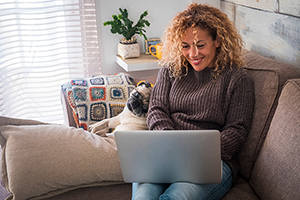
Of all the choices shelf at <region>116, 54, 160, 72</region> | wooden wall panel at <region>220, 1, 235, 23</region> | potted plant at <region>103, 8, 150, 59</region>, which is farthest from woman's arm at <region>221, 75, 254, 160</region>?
potted plant at <region>103, 8, 150, 59</region>

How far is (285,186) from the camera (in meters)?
1.01

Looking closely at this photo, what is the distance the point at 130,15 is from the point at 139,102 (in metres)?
1.21

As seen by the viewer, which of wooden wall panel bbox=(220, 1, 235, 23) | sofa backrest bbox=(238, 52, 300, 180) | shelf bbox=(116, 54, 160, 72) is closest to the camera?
sofa backrest bbox=(238, 52, 300, 180)

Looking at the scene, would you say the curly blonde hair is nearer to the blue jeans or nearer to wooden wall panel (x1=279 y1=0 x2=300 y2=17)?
wooden wall panel (x1=279 y1=0 x2=300 y2=17)

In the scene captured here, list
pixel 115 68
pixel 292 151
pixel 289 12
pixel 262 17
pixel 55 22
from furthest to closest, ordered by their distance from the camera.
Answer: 1. pixel 115 68
2. pixel 55 22
3. pixel 262 17
4. pixel 289 12
5. pixel 292 151

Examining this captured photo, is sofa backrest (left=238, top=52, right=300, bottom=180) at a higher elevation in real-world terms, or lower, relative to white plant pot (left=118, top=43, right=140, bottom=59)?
lower

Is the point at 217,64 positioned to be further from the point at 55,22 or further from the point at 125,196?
the point at 55,22

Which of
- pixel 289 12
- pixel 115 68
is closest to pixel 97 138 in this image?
pixel 289 12

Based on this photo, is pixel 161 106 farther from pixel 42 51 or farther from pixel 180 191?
pixel 42 51

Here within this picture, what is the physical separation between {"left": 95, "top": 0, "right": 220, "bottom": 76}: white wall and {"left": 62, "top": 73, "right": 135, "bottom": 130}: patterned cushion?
0.81 metres

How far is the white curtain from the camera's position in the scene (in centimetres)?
228

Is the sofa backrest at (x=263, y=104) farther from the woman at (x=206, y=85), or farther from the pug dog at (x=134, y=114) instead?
the pug dog at (x=134, y=114)

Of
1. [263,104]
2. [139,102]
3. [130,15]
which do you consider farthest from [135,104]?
[130,15]

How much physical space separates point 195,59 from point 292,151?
1.98 ft
